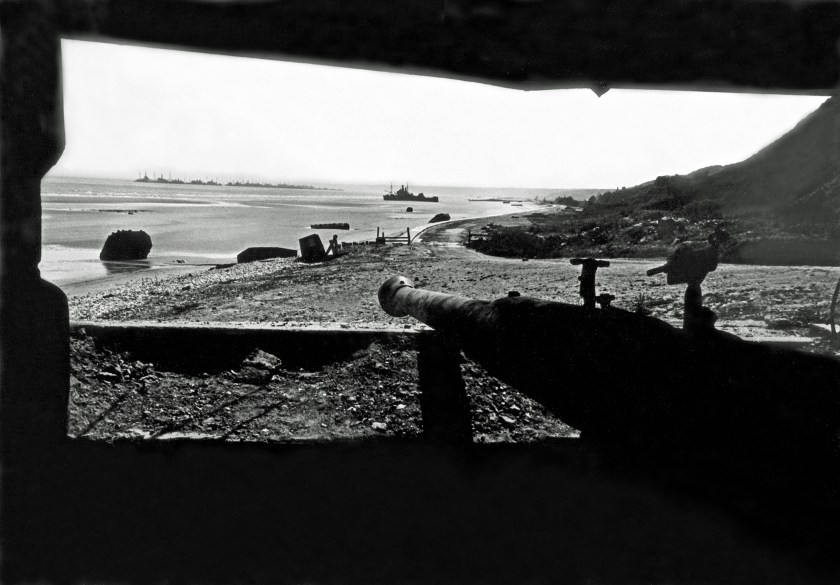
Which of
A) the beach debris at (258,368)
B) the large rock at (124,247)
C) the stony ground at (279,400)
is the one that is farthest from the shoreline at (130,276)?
the beach debris at (258,368)

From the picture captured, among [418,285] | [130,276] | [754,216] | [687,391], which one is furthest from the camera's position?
[130,276]

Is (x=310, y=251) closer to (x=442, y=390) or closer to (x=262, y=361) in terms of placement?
(x=262, y=361)

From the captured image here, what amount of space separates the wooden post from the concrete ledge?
255 millimetres

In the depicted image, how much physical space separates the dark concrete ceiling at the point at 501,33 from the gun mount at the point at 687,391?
1.27 meters

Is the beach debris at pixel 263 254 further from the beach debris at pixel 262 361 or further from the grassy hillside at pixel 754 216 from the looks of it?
the beach debris at pixel 262 361

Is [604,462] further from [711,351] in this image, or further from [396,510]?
[396,510]

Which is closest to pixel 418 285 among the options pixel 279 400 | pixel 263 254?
pixel 279 400

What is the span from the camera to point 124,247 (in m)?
29.1

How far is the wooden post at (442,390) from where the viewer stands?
412 cm

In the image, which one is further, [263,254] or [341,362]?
[263,254]

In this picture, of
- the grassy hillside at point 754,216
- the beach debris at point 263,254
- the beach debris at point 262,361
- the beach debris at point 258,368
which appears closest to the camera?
the beach debris at point 258,368

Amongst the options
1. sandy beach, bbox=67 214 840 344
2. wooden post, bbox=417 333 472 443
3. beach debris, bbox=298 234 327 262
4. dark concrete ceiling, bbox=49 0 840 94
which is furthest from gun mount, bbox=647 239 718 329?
beach debris, bbox=298 234 327 262

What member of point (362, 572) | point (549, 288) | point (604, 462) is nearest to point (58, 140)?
point (362, 572)

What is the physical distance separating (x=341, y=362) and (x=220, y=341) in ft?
3.34
